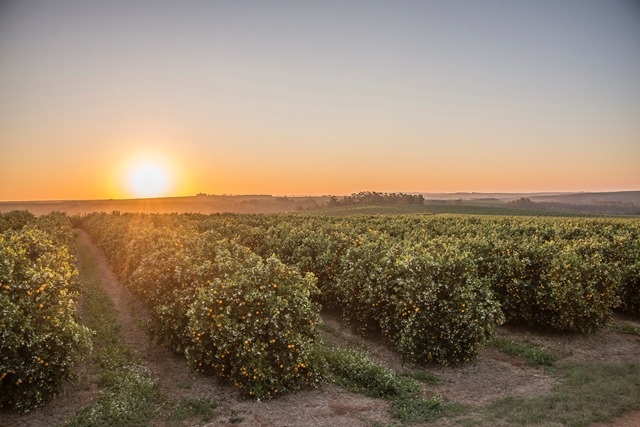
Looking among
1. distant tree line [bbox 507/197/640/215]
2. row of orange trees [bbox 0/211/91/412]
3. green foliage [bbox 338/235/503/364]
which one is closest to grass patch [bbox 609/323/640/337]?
green foliage [bbox 338/235/503/364]

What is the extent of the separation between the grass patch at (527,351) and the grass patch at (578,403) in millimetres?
1305

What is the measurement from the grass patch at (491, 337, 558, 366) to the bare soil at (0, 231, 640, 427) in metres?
0.41

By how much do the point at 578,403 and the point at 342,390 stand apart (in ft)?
22.9

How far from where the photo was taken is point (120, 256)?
3775 centimetres

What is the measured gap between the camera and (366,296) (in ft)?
64.3

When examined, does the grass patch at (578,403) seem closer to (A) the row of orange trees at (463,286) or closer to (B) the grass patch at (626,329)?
(A) the row of orange trees at (463,286)

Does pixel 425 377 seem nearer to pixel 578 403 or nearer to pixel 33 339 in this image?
pixel 578 403

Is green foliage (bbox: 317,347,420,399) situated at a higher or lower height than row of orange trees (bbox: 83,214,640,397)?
lower

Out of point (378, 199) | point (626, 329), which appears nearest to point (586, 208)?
point (378, 199)

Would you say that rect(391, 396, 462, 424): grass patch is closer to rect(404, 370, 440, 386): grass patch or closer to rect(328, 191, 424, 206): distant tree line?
rect(404, 370, 440, 386): grass patch

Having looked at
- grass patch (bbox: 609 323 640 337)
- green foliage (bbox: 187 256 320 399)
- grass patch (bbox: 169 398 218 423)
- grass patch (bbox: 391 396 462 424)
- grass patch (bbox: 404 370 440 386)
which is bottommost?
grass patch (bbox: 609 323 640 337)

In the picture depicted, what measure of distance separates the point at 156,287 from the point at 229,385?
25.7 ft

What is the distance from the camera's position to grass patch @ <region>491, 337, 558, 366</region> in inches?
672

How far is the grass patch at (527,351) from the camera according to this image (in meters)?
17.1
